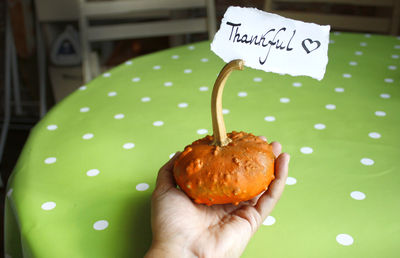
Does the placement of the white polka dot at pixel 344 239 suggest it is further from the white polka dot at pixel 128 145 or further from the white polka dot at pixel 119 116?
the white polka dot at pixel 119 116

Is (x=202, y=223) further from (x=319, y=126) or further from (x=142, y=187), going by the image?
(x=319, y=126)

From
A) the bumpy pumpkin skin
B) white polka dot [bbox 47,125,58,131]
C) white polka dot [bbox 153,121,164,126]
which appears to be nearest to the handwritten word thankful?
the bumpy pumpkin skin

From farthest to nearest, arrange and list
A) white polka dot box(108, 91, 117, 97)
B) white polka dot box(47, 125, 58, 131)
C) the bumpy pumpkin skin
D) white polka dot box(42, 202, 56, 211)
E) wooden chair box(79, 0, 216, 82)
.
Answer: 1. wooden chair box(79, 0, 216, 82)
2. white polka dot box(108, 91, 117, 97)
3. white polka dot box(47, 125, 58, 131)
4. white polka dot box(42, 202, 56, 211)
5. the bumpy pumpkin skin

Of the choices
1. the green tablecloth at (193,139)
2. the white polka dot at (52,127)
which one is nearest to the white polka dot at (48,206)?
the green tablecloth at (193,139)

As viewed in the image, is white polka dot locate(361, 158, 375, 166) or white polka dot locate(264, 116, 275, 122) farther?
white polka dot locate(264, 116, 275, 122)

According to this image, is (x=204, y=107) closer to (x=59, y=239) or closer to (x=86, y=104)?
(x=86, y=104)

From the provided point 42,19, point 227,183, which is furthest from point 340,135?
point 42,19

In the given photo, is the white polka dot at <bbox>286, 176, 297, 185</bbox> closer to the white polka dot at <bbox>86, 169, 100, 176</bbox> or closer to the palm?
the palm

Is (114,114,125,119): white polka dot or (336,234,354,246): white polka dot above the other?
(114,114,125,119): white polka dot
